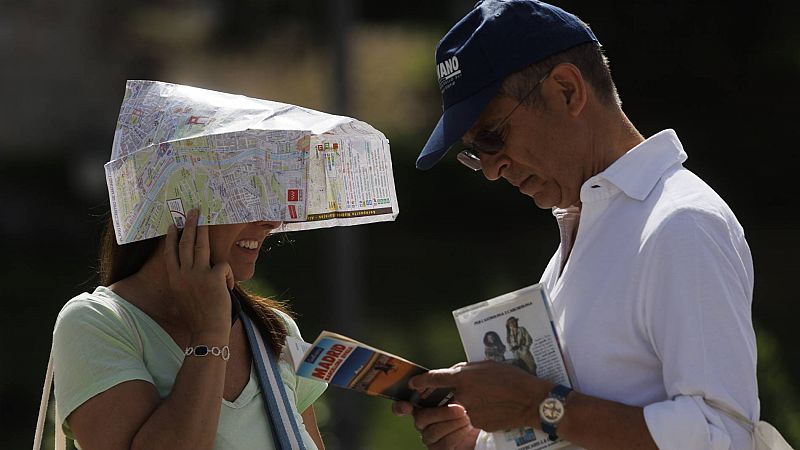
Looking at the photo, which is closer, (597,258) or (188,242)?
(597,258)

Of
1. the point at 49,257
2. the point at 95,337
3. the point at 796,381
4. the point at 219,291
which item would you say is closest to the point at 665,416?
the point at 219,291

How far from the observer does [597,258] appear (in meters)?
2.08

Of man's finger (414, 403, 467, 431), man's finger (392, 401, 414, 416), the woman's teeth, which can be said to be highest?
the woman's teeth

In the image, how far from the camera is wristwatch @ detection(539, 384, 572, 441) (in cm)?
199

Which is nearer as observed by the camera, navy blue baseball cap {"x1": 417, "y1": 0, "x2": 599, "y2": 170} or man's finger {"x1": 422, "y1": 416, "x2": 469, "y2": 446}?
navy blue baseball cap {"x1": 417, "y1": 0, "x2": 599, "y2": 170}

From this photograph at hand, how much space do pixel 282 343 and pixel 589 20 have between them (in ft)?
13.0

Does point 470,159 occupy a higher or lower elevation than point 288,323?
higher

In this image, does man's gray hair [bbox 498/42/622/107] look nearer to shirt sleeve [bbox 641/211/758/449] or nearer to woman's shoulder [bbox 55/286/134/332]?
shirt sleeve [bbox 641/211/758/449]

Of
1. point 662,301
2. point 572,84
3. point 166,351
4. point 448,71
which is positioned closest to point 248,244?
point 166,351

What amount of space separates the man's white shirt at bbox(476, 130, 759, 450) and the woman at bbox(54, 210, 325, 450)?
30.1 inches

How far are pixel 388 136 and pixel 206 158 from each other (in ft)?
11.5

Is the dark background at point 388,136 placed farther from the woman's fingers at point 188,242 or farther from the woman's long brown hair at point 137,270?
the woman's fingers at point 188,242

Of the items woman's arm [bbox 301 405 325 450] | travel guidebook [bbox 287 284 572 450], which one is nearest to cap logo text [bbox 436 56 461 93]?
travel guidebook [bbox 287 284 572 450]

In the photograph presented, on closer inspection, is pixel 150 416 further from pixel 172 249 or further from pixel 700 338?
pixel 700 338
